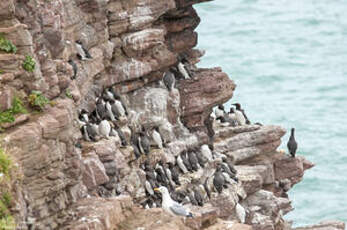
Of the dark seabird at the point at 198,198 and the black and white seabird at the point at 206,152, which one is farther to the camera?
the black and white seabird at the point at 206,152

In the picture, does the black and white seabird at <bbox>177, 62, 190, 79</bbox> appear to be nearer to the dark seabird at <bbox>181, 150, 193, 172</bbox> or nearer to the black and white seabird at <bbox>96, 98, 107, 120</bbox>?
the dark seabird at <bbox>181, 150, 193, 172</bbox>

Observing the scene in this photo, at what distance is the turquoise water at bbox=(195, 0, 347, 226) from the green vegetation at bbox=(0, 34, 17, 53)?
1310 inches

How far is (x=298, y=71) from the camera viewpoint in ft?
264

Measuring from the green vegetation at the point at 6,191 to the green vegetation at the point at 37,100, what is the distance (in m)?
2.10

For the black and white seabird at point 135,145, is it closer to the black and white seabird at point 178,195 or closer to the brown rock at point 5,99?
the black and white seabird at point 178,195

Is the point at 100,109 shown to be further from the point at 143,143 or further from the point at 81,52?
the point at 81,52

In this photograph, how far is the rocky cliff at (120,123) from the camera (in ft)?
60.8

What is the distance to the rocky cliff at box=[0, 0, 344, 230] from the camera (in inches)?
730

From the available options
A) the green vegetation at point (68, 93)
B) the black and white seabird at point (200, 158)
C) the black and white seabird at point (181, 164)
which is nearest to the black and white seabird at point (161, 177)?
the black and white seabird at point (181, 164)

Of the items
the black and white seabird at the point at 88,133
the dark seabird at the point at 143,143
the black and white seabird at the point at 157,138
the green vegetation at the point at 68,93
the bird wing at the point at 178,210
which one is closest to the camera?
the bird wing at the point at 178,210

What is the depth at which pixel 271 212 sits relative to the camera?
32.2 meters

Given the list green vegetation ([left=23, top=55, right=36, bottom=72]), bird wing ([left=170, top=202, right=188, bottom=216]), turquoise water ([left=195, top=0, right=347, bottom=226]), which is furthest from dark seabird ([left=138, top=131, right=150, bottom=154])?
turquoise water ([left=195, top=0, right=347, bottom=226])

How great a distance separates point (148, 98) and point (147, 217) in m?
12.9

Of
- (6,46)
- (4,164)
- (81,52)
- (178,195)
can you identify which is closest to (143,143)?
(178,195)
